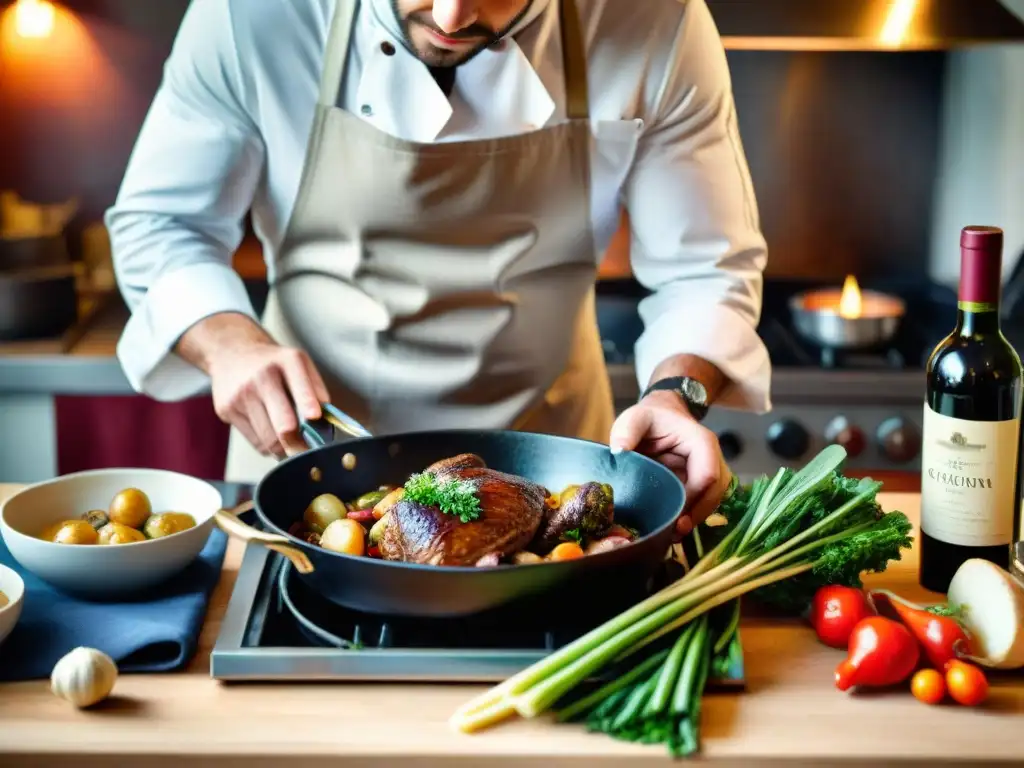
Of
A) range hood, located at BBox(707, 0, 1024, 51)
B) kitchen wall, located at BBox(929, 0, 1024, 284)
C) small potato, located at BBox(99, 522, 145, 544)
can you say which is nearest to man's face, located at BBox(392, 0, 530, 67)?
small potato, located at BBox(99, 522, 145, 544)

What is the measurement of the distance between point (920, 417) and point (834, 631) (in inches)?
52.9

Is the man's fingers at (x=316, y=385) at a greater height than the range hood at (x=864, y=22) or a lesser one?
lesser

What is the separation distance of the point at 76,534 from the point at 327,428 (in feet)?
0.95

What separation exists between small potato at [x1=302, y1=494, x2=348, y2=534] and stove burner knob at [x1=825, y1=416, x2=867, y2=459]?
1380 mm

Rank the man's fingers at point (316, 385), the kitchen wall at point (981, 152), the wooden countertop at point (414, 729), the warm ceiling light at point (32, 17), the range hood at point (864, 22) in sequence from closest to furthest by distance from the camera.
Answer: the wooden countertop at point (414, 729)
the man's fingers at point (316, 385)
the range hood at point (864, 22)
the kitchen wall at point (981, 152)
the warm ceiling light at point (32, 17)

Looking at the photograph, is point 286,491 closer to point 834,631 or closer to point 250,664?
point 250,664

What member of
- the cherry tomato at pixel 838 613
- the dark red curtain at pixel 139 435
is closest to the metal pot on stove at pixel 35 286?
the dark red curtain at pixel 139 435

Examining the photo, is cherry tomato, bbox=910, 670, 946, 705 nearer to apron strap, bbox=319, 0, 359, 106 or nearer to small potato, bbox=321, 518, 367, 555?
small potato, bbox=321, 518, 367, 555

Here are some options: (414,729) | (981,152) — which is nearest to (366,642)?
(414,729)

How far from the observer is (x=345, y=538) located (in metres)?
1.10

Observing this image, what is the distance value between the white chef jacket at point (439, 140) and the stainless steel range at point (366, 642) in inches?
22.9

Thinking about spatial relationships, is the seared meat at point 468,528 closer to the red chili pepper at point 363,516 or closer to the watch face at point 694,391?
the red chili pepper at point 363,516

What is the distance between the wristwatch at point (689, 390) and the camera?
1.46 m

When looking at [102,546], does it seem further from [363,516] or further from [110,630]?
[363,516]
